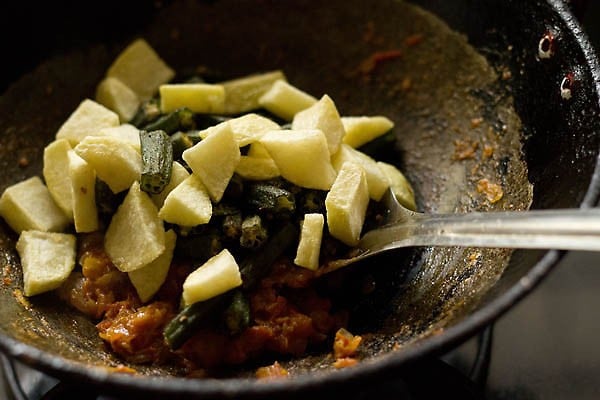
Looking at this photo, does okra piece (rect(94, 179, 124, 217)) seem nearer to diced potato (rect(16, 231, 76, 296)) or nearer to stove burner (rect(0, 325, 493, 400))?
diced potato (rect(16, 231, 76, 296))

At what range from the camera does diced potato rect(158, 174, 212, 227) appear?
1.85 m

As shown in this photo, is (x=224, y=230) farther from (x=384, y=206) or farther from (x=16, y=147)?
(x=16, y=147)

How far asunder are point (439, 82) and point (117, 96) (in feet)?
3.56

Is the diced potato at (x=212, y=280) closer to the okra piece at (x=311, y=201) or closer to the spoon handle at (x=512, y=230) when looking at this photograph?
the okra piece at (x=311, y=201)

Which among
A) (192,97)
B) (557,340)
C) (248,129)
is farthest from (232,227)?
(557,340)

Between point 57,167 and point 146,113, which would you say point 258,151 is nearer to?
point 146,113

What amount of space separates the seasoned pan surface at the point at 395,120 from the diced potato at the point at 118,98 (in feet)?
0.34

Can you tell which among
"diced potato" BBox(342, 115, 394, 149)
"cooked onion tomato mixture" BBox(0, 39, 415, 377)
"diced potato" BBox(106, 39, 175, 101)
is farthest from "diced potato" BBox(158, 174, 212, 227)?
"diced potato" BBox(106, 39, 175, 101)

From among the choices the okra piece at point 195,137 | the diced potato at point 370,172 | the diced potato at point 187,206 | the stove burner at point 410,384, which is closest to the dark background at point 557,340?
the stove burner at point 410,384

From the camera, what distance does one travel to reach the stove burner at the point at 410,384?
1877 mm

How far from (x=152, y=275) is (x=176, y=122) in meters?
0.53

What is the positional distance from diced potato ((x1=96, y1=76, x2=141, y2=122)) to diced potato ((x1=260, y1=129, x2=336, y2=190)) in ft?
2.15

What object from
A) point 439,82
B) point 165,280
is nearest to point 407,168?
point 439,82

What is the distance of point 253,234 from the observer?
1885 millimetres
